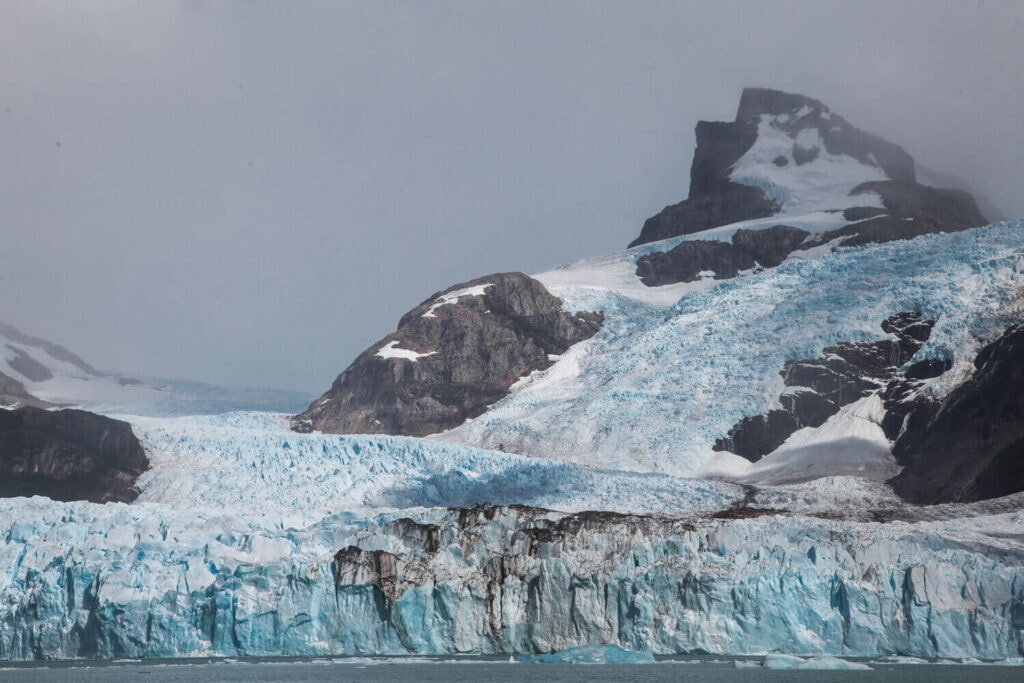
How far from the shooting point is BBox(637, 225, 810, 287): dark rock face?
504ft

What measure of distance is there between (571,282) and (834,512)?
84.0 meters

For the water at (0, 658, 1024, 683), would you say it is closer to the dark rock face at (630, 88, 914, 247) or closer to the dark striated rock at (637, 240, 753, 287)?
the dark striated rock at (637, 240, 753, 287)

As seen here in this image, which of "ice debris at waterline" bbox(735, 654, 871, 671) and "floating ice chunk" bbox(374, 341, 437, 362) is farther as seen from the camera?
"floating ice chunk" bbox(374, 341, 437, 362)

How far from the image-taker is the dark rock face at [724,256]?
15362 cm

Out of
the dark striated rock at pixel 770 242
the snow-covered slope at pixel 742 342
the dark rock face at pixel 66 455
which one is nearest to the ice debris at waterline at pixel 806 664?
the snow-covered slope at pixel 742 342

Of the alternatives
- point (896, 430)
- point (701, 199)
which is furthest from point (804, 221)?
point (896, 430)

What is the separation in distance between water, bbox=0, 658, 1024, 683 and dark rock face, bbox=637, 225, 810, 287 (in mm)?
104673

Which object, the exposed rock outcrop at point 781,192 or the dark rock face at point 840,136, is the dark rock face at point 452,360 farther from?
the dark rock face at point 840,136

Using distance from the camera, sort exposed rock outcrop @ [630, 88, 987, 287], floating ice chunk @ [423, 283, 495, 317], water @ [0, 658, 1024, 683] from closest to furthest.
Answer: water @ [0, 658, 1024, 683] < floating ice chunk @ [423, 283, 495, 317] < exposed rock outcrop @ [630, 88, 987, 287]

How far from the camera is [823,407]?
350 feet

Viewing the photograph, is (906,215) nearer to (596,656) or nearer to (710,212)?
(710,212)

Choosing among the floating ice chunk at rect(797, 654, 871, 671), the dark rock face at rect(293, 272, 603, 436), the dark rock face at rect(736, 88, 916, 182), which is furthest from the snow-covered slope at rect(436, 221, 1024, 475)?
the dark rock face at rect(736, 88, 916, 182)

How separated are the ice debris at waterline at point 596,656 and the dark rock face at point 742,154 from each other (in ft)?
428

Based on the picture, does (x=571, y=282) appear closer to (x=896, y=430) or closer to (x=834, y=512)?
(x=896, y=430)
